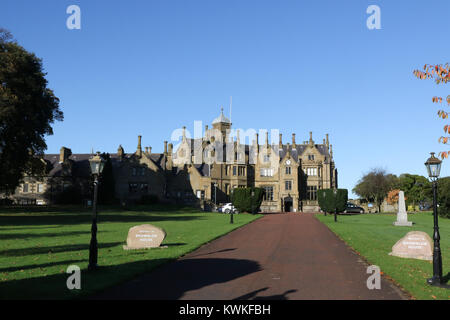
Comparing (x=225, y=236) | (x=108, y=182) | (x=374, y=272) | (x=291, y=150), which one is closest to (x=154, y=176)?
(x=108, y=182)

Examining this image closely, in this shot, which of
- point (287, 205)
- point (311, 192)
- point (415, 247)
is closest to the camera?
point (415, 247)

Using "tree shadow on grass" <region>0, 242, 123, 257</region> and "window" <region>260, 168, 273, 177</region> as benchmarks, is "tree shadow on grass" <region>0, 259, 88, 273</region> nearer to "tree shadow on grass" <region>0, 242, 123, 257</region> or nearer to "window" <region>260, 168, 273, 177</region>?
"tree shadow on grass" <region>0, 242, 123, 257</region>

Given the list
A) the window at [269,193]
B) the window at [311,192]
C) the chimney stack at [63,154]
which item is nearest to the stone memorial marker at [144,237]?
the window at [269,193]

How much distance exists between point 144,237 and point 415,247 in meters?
12.7

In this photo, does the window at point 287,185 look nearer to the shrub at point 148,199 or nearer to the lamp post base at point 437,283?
the shrub at point 148,199

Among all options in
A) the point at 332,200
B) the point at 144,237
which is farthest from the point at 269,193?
the point at 144,237

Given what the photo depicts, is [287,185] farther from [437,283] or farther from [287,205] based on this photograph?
[437,283]

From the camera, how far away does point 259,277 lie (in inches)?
494

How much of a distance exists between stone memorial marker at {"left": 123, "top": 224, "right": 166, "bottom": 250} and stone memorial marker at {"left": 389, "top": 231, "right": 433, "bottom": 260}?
36.7ft

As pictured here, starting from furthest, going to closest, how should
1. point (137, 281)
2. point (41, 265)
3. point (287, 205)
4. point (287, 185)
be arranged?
point (287, 205) < point (287, 185) < point (41, 265) < point (137, 281)

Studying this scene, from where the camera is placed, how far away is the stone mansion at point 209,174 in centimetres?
7144

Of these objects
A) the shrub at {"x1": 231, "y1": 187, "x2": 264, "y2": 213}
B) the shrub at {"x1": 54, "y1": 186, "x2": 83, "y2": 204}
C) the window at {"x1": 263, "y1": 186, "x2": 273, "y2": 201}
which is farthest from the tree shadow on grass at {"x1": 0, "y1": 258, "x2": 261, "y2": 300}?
the window at {"x1": 263, "y1": 186, "x2": 273, "y2": 201}

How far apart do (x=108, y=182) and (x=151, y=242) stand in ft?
160

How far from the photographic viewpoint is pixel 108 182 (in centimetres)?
6512
